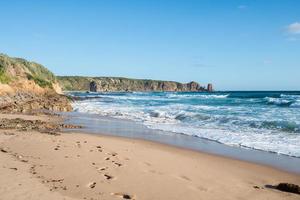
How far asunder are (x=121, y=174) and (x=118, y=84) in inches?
6725

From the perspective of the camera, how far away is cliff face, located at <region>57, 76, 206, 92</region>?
167 metres

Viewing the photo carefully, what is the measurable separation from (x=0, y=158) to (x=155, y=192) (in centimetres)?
367

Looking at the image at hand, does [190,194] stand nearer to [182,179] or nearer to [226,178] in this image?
[182,179]

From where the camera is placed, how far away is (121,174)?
796 cm

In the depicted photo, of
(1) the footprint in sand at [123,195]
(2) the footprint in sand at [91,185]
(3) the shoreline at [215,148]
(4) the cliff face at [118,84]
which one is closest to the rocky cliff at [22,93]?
(3) the shoreline at [215,148]

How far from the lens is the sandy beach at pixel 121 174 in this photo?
6.62m

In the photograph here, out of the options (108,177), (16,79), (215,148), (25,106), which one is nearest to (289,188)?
(108,177)

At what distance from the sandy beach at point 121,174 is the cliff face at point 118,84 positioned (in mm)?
148714

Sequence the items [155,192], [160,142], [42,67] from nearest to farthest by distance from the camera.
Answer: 1. [155,192]
2. [160,142]
3. [42,67]

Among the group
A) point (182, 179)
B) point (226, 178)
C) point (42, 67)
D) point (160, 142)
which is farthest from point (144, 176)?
point (42, 67)

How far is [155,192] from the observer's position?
6879 mm

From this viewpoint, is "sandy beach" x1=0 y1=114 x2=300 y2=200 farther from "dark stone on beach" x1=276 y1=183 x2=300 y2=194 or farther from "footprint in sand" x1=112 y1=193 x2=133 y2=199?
"dark stone on beach" x1=276 y1=183 x2=300 y2=194

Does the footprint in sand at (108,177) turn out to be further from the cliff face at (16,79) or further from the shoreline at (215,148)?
the cliff face at (16,79)

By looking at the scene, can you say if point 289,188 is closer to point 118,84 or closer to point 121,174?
point 121,174
